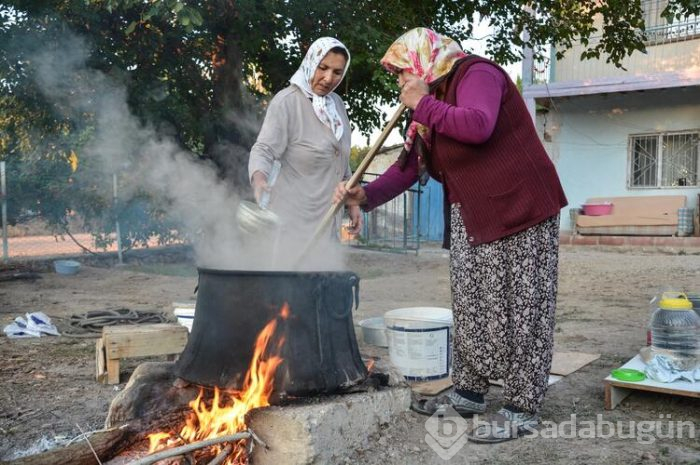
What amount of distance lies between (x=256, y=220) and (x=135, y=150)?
283 inches

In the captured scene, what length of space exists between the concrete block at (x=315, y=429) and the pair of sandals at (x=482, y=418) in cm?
47

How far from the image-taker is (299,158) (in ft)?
10.9

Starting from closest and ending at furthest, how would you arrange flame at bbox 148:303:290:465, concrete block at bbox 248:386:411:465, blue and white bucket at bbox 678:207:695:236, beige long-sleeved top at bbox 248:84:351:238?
concrete block at bbox 248:386:411:465
flame at bbox 148:303:290:465
beige long-sleeved top at bbox 248:84:351:238
blue and white bucket at bbox 678:207:695:236

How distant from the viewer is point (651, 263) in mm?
9133

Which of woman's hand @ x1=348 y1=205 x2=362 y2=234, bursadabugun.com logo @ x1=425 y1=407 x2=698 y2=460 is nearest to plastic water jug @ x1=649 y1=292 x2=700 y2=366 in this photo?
bursadabugun.com logo @ x1=425 y1=407 x2=698 y2=460

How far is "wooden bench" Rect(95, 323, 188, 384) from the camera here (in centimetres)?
356

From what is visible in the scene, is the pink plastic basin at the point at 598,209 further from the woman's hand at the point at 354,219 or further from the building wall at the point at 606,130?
the woman's hand at the point at 354,219

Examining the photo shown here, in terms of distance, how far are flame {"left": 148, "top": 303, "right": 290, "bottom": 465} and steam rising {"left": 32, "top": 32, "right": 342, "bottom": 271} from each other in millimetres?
2874

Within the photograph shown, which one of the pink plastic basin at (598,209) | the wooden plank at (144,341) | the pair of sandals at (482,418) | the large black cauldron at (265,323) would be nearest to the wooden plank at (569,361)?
the pair of sandals at (482,418)

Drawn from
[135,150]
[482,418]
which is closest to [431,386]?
[482,418]

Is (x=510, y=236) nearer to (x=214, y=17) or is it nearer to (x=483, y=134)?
(x=483, y=134)

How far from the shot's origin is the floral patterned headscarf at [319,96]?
10.5 ft

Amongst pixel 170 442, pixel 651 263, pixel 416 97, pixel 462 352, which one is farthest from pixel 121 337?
pixel 651 263

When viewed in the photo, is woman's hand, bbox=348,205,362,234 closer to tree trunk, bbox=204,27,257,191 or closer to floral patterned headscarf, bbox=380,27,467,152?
floral patterned headscarf, bbox=380,27,467,152
